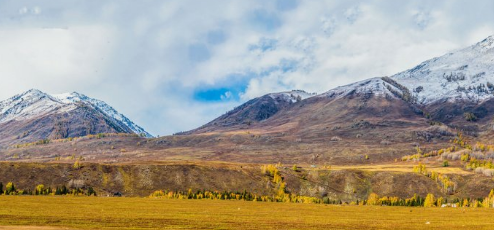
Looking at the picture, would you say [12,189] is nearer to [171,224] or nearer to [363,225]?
[171,224]

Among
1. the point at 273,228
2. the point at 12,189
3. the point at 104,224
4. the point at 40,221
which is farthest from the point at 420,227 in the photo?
the point at 12,189

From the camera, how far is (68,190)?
198875mm

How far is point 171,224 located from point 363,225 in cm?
3954

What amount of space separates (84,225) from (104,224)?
333cm

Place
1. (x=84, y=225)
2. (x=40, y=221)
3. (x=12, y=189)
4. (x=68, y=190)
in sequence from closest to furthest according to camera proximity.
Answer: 1. (x=84, y=225)
2. (x=40, y=221)
3. (x=12, y=189)
4. (x=68, y=190)

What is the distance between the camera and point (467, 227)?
3450 inches

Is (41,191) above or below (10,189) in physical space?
below

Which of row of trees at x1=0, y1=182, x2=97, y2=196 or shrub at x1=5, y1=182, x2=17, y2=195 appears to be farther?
row of trees at x1=0, y1=182, x2=97, y2=196

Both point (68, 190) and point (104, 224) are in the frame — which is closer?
point (104, 224)

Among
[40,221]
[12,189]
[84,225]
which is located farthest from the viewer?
[12,189]

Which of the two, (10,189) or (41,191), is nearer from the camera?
(10,189)

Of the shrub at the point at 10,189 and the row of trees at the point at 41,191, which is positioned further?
the row of trees at the point at 41,191

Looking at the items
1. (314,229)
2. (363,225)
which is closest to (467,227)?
(363,225)

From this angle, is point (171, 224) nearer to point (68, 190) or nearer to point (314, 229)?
point (314, 229)
